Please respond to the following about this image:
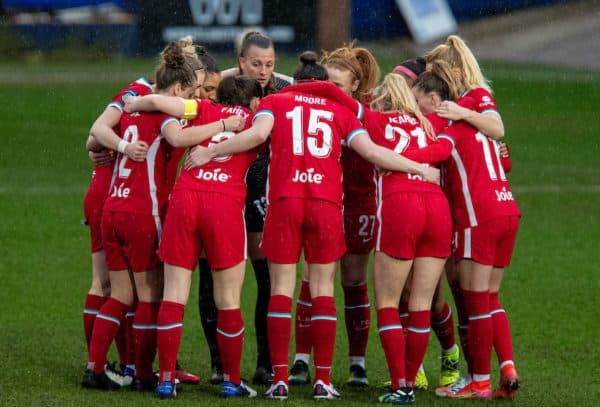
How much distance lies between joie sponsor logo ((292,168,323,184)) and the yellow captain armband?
29.0 inches

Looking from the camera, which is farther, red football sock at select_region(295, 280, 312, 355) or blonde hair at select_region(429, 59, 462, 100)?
red football sock at select_region(295, 280, 312, 355)

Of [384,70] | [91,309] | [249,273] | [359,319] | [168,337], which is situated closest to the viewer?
[168,337]

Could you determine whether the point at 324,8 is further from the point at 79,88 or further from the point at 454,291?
the point at 454,291

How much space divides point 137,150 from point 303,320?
1665 mm

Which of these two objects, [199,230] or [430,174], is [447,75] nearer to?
[430,174]

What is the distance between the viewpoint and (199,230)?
7.70 m

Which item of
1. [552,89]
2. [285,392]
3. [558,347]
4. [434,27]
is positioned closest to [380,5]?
[434,27]

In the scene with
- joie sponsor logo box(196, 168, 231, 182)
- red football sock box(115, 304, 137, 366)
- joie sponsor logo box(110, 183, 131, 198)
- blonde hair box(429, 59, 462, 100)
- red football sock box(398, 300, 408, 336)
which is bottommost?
red football sock box(115, 304, 137, 366)

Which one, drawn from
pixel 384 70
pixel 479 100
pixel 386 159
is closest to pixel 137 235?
pixel 386 159

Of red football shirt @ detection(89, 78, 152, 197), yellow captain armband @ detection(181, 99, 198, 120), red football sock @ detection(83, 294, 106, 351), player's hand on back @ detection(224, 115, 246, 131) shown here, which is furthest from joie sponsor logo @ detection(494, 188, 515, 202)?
red football sock @ detection(83, 294, 106, 351)

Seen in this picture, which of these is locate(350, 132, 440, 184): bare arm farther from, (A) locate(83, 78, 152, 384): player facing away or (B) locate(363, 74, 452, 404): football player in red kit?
(A) locate(83, 78, 152, 384): player facing away

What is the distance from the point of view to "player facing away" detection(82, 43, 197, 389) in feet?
25.9

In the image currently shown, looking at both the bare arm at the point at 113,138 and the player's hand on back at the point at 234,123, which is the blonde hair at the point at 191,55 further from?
the bare arm at the point at 113,138

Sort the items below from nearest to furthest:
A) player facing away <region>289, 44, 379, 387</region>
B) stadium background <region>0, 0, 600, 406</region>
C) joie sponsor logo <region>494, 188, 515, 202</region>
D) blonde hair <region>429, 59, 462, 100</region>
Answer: joie sponsor logo <region>494, 188, 515, 202</region>, blonde hair <region>429, 59, 462, 100</region>, player facing away <region>289, 44, 379, 387</region>, stadium background <region>0, 0, 600, 406</region>
